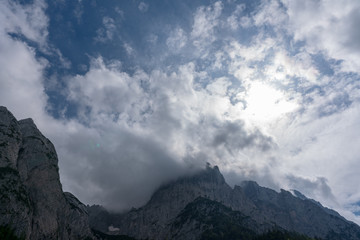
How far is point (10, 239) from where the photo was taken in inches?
6850
